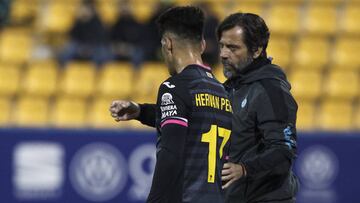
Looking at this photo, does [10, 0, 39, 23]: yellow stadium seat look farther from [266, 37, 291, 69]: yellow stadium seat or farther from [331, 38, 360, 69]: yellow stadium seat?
[331, 38, 360, 69]: yellow stadium seat

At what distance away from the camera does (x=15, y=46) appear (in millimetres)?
13625

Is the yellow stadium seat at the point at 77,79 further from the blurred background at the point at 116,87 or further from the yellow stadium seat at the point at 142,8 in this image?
the yellow stadium seat at the point at 142,8

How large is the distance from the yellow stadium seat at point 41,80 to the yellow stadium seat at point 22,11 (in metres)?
1.23

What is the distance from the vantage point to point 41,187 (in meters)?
10.7

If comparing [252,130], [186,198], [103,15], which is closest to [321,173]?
[103,15]

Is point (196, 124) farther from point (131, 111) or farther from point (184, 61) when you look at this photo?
point (131, 111)

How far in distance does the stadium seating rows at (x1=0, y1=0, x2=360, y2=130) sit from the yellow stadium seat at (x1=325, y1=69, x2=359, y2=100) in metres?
0.01

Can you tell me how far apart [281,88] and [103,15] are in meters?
9.04

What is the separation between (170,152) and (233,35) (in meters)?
1.16

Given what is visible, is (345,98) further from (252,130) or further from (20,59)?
(252,130)

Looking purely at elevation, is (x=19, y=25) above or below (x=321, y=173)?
above

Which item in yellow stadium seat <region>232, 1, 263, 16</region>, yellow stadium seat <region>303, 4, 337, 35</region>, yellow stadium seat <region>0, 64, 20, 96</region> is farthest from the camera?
yellow stadium seat <region>232, 1, 263, 16</region>

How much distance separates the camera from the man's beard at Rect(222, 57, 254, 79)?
18.3 feet

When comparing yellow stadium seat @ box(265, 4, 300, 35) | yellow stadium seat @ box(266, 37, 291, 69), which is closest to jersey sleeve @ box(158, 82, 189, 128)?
yellow stadium seat @ box(266, 37, 291, 69)
